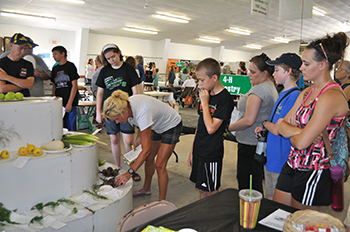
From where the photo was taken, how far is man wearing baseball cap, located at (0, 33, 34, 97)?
8.99 ft

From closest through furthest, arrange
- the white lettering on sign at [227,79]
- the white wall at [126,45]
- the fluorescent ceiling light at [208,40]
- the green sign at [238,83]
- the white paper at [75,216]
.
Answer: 1. the white paper at [75,216]
2. the green sign at [238,83]
3. the white lettering on sign at [227,79]
4. the white wall at [126,45]
5. the fluorescent ceiling light at [208,40]

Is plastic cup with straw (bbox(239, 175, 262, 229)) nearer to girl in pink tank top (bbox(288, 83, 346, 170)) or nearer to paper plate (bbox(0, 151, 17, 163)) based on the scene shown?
girl in pink tank top (bbox(288, 83, 346, 170))

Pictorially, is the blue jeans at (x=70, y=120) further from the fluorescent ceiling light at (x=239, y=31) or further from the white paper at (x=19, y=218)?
the fluorescent ceiling light at (x=239, y=31)

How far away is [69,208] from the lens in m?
2.01

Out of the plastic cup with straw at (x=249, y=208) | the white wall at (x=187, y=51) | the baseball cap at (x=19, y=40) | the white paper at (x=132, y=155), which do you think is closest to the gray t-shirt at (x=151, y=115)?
the white paper at (x=132, y=155)

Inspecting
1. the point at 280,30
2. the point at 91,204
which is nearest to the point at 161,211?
the point at 91,204

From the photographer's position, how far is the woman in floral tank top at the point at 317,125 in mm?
1389

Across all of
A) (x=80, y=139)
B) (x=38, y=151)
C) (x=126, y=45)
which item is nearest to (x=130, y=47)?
(x=126, y=45)

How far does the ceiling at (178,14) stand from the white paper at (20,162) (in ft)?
25.1

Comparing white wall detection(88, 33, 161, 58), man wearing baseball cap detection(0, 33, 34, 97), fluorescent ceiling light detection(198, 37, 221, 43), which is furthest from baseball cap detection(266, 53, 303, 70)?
fluorescent ceiling light detection(198, 37, 221, 43)

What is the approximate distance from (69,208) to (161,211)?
100 centimetres

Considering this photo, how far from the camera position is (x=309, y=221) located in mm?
914

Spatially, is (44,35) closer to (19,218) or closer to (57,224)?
(19,218)

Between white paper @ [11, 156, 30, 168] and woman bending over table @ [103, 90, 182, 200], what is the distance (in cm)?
65
